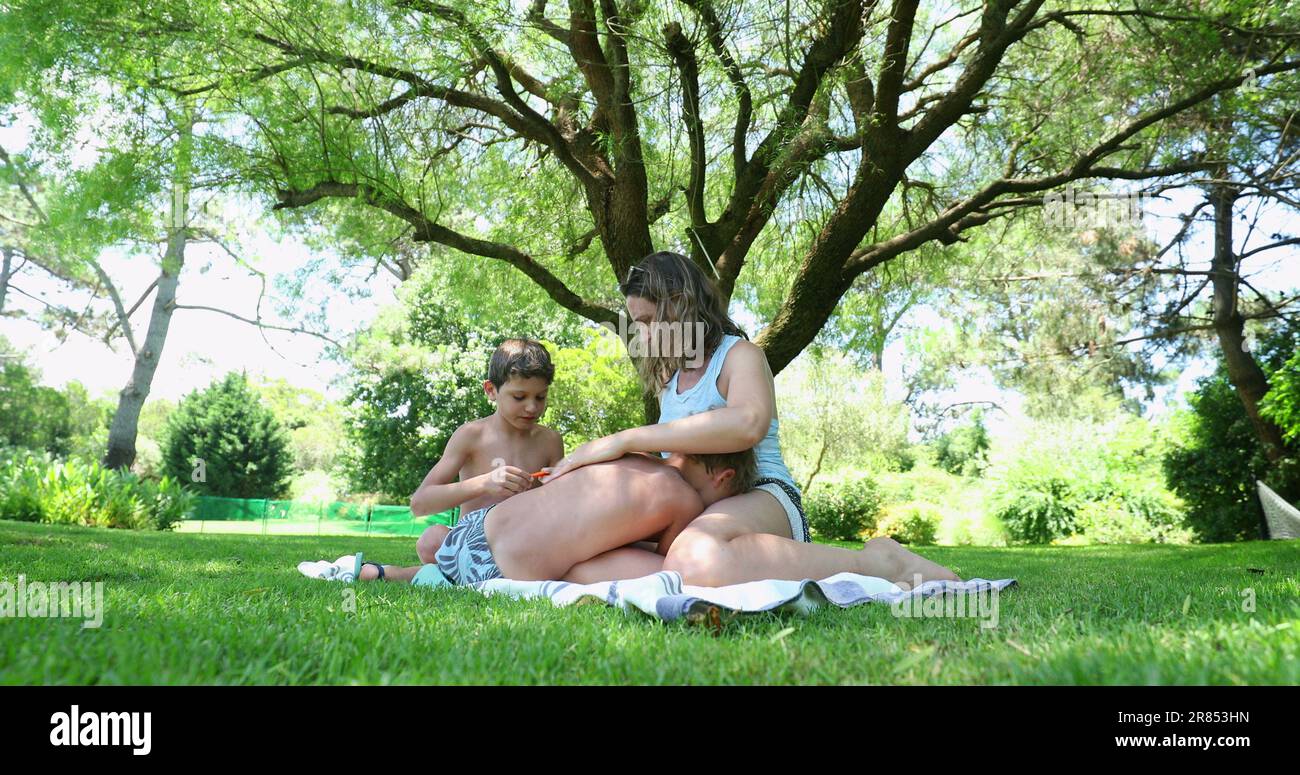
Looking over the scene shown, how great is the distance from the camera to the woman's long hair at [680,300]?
3414 millimetres

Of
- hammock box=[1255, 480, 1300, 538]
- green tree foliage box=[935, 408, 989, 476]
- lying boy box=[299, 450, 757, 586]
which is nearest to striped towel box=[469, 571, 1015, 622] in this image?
lying boy box=[299, 450, 757, 586]

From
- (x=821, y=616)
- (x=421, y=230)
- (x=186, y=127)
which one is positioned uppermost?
(x=186, y=127)

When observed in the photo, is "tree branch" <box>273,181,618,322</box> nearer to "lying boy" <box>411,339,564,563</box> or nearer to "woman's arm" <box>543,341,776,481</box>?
"lying boy" <box>411,339,564,563</box>

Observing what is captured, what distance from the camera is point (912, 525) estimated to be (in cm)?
1672

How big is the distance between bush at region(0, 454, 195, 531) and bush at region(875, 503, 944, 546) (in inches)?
512

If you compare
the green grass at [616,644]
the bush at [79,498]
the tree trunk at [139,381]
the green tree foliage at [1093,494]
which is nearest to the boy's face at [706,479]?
the green grass at [616,644]

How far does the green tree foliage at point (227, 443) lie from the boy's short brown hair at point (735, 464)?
23.0m

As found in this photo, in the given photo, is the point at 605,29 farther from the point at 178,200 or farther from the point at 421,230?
the point at 178,200

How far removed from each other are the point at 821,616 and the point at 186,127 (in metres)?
7.01

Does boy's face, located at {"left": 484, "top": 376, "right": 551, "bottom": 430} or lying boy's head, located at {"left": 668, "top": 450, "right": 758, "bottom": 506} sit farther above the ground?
boy's face, located at {"left": 484, "top": 376, "right": 551, "bottom": 430}

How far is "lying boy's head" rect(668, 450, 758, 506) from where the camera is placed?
10.1 ft
